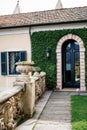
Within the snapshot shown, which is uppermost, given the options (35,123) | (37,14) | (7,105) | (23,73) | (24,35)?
(37,14)

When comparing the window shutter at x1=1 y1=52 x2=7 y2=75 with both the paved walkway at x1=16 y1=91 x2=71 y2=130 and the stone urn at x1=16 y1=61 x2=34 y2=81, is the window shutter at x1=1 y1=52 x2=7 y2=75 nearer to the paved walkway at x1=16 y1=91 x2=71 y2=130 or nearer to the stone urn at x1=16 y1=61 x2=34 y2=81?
the paved walkway at x1=16 y1=91 x2=71 y2=130

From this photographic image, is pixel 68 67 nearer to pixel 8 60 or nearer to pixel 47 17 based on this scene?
pixel 47 17

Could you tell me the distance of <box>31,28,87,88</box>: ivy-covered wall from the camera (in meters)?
14.1

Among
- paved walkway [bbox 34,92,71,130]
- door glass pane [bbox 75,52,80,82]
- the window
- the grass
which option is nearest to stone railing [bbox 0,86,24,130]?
paved walkway [bbox 34,92,71,130]

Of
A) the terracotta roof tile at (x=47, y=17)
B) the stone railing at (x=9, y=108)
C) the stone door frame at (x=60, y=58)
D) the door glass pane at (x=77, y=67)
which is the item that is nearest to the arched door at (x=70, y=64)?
the door glass pane at (x=77, y=67)

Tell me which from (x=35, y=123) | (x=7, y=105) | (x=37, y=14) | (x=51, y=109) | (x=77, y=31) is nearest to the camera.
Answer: (x=7, y=105)

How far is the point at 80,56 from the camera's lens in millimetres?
13883

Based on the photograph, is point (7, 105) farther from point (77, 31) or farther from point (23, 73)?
point (77, 31)

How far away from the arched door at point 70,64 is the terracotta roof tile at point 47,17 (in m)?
1.41

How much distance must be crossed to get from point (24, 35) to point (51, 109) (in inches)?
295

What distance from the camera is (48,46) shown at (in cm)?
1430

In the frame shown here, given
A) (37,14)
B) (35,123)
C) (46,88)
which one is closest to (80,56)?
(46,88)

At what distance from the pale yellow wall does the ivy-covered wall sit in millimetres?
451

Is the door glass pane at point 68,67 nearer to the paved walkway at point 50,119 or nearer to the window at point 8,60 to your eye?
the window at point 8,60
